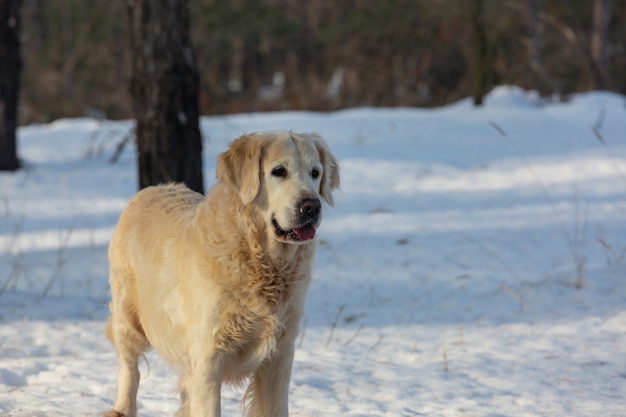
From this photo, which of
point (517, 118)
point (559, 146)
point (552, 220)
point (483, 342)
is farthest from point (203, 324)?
point (517, 118)

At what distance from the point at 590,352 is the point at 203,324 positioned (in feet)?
9.89

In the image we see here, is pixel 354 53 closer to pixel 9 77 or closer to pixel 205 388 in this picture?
pixel 9 77

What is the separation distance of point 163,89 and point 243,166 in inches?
126

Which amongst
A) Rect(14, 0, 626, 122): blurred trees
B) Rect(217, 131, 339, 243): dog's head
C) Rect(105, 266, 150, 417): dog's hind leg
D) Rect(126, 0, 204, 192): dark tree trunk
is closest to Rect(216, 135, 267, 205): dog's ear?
Rect(217, 131, 339, 243): dog's head

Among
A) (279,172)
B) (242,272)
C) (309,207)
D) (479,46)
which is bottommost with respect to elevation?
(242,272)

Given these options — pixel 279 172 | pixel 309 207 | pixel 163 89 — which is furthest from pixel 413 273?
pixel 309 207

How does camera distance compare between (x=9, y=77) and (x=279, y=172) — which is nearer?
(x=279, y=172)

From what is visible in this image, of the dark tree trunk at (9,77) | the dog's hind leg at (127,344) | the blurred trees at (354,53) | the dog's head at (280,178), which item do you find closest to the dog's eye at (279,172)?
the dog's head at (280,178)

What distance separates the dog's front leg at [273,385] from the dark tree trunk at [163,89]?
3.19 m

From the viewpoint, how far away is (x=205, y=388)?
127 inches

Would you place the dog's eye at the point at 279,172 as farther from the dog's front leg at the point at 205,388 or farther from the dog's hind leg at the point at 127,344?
the dog's hind leg at the point at 127,344

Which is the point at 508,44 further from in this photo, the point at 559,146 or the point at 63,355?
the point at 63,355

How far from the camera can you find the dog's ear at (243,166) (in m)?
3.33

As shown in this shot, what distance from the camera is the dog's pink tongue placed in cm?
324
